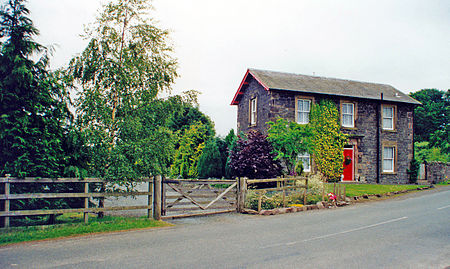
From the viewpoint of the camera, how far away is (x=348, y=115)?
26.8 m

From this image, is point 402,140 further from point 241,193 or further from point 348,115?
point 241,193

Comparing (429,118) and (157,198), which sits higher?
(429,118)

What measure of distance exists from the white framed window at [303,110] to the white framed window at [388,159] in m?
7.45

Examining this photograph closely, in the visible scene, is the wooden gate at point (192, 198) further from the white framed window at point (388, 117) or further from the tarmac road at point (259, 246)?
the white framed window at point (388, 117)

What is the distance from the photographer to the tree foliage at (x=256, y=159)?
2009 centimetres

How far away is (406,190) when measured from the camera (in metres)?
22.6

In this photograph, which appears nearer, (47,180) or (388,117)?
(47,180)

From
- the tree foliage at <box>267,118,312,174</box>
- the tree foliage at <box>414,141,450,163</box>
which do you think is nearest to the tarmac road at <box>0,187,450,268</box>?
the tree foliage at <box>267,118,312,174</box>

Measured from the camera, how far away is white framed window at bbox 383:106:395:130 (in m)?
28.1

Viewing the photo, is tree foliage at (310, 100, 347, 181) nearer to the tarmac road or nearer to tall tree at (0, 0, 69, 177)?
the tarmac road

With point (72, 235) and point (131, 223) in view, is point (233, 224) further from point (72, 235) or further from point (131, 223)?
point (72, 235)

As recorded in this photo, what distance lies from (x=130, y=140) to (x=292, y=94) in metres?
15.7

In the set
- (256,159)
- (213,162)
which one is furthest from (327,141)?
(213,162)

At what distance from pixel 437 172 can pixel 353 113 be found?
10257 mm
